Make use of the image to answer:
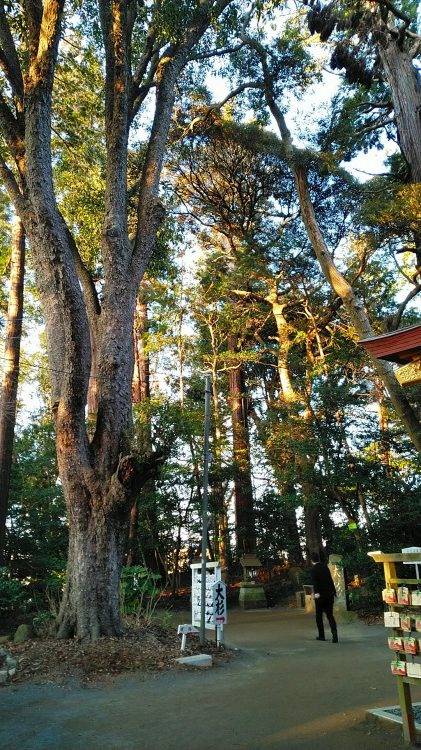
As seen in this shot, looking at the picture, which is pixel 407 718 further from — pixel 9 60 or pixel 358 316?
pixel 9 60

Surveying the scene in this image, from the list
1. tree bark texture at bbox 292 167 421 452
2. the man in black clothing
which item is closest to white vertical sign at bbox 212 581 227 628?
the man in black clothing

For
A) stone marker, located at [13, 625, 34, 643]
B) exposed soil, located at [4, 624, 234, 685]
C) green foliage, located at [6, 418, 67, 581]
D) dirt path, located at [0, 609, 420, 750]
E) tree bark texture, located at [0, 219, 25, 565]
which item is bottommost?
dirt path, located at [0, 609, 420, 750]

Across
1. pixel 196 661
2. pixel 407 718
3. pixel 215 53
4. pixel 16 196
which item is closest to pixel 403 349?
pixel 407 718

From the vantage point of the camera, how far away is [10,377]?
46.3 feet

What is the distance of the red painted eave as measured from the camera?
17.4ft

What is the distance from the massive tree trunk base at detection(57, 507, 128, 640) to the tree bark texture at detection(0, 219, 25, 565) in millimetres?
6176

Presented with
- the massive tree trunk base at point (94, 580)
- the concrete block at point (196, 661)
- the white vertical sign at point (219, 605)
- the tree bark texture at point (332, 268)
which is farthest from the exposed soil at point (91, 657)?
the tree bark texture at point (332, 268)

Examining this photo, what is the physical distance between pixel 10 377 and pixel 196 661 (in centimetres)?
945

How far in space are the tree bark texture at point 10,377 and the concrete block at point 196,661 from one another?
7.57 meters

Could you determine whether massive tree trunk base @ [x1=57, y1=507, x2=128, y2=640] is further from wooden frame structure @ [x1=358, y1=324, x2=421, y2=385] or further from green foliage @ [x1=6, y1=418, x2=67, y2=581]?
green foliage @ [x1=6, y1=418, x2=67, y2=581]

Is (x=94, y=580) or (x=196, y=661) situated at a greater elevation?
(x=94, y=580)

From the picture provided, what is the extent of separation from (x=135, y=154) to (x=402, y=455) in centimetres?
1111

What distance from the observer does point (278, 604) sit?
18375 millimetres

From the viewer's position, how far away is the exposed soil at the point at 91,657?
634 cm
